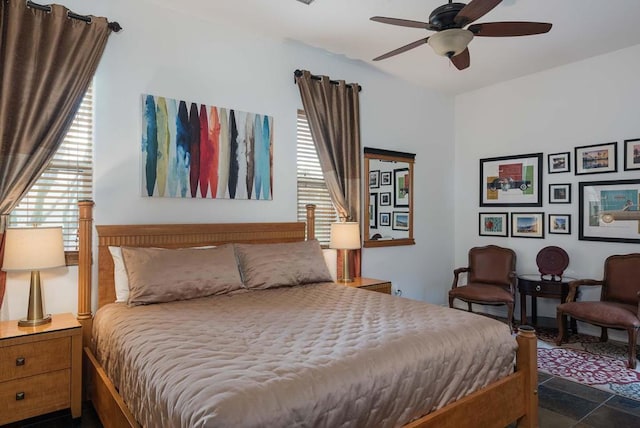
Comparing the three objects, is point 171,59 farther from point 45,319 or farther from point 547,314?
point 547,314

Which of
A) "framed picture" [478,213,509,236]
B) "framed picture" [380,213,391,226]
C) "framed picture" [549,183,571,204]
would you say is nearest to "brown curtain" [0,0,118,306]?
"framed picture" [380,213,391,226]

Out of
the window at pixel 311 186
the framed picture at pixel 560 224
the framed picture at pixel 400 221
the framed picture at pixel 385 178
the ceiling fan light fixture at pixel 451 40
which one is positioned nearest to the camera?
the ceiling fan light fixture at pixel 451 40

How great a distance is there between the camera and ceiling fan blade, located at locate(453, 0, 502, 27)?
2.13m

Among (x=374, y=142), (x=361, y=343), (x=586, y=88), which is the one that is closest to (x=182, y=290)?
(x=361, y=343)

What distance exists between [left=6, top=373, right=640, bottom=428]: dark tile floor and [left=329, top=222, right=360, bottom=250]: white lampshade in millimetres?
1869

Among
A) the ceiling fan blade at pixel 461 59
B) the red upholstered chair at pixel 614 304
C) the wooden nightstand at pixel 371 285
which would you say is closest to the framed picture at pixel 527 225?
the red upholstered chair at pixel 614 304

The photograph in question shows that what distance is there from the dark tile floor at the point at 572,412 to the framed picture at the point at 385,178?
8.31 feet

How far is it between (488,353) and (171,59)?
3.07 m

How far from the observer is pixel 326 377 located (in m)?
1.50

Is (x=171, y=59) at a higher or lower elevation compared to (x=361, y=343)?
higher

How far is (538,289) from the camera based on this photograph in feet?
13.7

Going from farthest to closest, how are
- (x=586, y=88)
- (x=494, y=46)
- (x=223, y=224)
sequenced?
(x=586, y=88)
(x=494, y=46)
(x=223, y=224)

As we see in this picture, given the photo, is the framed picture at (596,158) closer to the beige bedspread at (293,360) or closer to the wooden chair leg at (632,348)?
the wooden chair leg at (632,348)

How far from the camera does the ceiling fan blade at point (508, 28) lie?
2417 millimetres
